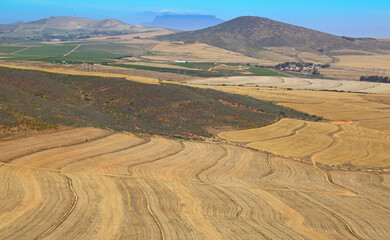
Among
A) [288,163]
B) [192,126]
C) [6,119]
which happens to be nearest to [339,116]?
[192,126]

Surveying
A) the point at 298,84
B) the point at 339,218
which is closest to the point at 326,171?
the point at 339,218

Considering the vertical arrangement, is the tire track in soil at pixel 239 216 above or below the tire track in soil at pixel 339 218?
above

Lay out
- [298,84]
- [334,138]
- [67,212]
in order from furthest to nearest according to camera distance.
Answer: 1. [298,84]
2. [334,138]
3. [67,212]

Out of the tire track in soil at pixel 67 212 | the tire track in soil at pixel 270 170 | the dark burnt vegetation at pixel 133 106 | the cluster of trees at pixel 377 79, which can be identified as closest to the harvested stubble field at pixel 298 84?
the cluster of trees at pixel 377 79

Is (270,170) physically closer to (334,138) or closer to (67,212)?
(67,212)

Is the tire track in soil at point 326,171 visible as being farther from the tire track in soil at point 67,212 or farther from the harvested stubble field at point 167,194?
the tire track in soil at point 67,212

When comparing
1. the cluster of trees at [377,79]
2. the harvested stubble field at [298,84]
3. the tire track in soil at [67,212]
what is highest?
the cluster of trees at [377,79]

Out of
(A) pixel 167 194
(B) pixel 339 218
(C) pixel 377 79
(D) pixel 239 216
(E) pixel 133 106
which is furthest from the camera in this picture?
(C) pixel 377 79

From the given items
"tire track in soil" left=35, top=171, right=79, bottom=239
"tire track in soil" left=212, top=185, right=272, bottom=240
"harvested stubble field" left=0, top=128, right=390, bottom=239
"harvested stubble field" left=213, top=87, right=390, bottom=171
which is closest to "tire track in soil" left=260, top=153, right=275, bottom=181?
"harvested stubble field" left=0, top=128, right=390, bottom=239

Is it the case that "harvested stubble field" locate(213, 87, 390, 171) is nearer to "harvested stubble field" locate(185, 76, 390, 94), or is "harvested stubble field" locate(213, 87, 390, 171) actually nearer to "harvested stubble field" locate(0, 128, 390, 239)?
"harvested stubble field" locate(0, 128, 390, 239)
